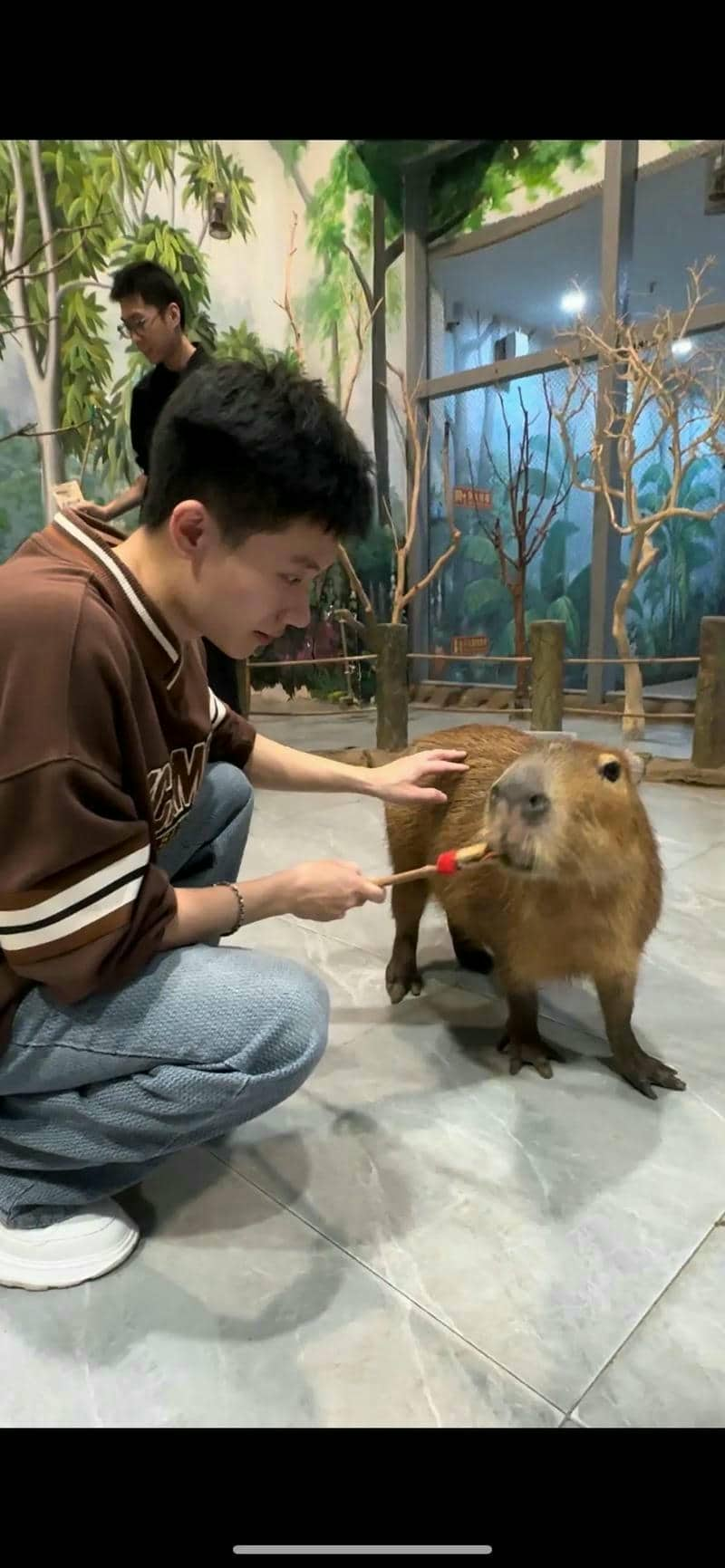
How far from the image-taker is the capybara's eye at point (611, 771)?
1565 millimetres

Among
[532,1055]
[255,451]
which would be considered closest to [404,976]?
[532,1055]

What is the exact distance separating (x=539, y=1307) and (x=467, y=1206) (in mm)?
216

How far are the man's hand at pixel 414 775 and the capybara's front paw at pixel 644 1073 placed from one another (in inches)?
24.7

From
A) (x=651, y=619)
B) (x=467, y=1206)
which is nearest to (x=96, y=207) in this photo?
(x=651, y=619)

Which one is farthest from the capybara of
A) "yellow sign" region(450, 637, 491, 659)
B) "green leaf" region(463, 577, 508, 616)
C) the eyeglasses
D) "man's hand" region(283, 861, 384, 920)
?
"green leaf" region(463, 577, 508, 616)

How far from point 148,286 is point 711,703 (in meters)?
3.04

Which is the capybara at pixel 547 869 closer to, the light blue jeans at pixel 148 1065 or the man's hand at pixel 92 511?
the light blue jeans at pixel 148 1065

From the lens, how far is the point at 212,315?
7.08 m

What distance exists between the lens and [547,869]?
152 cm

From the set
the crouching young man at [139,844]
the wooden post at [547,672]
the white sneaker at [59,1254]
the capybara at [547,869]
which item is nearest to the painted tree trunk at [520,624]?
the wooden post at [547,672]

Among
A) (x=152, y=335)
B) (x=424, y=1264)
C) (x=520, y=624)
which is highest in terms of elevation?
(x=152, y=335)

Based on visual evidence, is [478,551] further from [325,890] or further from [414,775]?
[325,890]

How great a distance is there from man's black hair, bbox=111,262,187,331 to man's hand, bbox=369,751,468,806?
195cm
